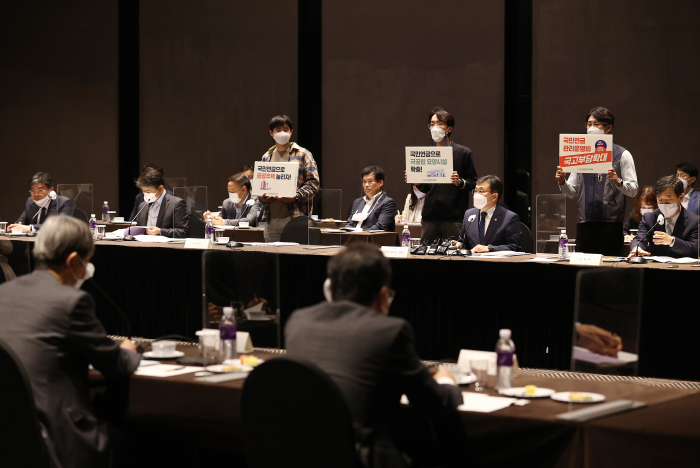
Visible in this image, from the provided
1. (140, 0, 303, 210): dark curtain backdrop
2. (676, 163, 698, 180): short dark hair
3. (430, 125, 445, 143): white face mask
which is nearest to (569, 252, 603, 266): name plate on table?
(430, 125, 445, 143): white face mask

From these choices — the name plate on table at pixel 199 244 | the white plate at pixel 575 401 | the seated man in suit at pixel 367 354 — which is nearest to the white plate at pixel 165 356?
the seated man in suit at pixel 367 354

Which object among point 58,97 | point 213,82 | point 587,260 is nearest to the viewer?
point 587,260

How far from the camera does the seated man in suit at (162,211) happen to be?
628cm

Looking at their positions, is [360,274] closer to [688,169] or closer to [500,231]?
[500,231]

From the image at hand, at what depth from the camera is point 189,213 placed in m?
6.46

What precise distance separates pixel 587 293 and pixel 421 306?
2.52 meters

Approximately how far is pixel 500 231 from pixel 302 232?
1525 mm

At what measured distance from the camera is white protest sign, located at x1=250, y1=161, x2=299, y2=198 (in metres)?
5.67

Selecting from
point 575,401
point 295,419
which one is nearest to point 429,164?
point 575,401

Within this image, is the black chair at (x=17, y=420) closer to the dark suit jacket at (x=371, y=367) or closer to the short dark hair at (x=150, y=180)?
the dark suit jacket at (x=371, y=367)

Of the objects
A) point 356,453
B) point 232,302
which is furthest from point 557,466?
point 232,302

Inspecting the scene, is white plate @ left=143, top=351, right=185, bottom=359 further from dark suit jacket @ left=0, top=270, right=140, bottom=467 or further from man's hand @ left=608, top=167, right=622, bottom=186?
man's hand @ left=608, top=167, right=622, bottom=186

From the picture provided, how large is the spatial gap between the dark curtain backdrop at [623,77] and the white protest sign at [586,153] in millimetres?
3340

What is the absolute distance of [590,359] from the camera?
206 centimetres
